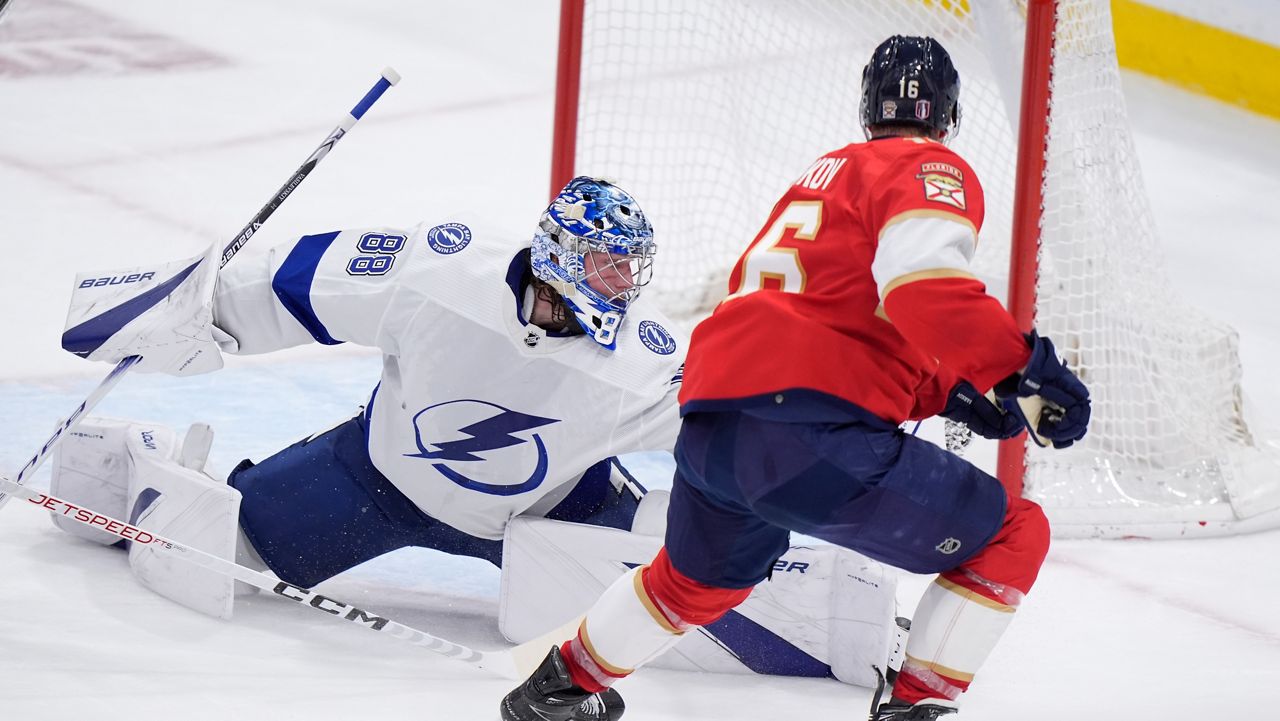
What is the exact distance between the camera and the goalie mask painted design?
266 centimetres

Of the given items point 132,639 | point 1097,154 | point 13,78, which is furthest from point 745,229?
point 13,78

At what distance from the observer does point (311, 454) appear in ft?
9.77

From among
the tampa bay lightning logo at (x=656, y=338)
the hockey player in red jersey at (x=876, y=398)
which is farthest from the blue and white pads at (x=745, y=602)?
the hockey player in red jersey at (x=876, y=398)

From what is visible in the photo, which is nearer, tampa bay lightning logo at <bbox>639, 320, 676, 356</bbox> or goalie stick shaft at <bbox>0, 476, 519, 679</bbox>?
goalie stick shaft at <bbox>0, 476, 519, 679</bbox>

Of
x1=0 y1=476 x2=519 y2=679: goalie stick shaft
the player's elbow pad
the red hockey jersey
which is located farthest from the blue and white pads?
the player's elbow pad

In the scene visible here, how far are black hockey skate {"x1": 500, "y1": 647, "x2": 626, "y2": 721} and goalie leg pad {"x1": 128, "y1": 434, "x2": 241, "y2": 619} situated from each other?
589mm

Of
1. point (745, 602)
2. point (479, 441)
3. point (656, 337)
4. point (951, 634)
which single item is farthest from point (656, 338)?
point (951, 634)

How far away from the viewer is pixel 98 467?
3.11m

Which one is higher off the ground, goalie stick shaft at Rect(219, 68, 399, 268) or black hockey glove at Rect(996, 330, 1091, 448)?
black hockey glove at Rect(996, 330, 1091, 448)

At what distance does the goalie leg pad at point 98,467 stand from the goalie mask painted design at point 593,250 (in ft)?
2.82

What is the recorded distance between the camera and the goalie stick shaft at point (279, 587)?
273 centimetres

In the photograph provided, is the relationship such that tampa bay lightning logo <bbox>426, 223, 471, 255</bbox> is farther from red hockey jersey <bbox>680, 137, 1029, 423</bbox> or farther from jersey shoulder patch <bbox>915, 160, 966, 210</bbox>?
jersey shoulder patch <bbox>915, 160, 966, 210</bbox>

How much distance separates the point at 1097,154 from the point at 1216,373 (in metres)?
0.66

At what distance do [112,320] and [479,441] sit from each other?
623 millimetres
